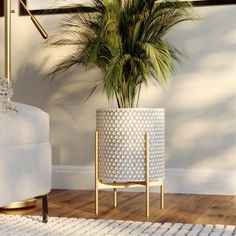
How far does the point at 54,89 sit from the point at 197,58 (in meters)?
0.90

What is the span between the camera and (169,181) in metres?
3.07

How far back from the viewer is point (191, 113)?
308 cm

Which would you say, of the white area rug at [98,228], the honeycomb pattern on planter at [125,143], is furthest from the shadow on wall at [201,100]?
the white area rug at [98,228]

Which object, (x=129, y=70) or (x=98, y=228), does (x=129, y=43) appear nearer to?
(x=129, y=70)

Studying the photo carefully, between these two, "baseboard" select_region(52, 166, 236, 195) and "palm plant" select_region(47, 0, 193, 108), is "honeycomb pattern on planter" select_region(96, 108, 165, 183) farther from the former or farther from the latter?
"baseboard" select_region(52, 166, 236, 195)

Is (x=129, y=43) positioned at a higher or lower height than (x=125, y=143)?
higher

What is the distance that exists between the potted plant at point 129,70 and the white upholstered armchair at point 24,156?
34cm

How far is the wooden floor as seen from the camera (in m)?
2.27

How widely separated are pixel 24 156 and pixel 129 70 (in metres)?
0.71

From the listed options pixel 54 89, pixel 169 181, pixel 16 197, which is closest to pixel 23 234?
pixel 16 197

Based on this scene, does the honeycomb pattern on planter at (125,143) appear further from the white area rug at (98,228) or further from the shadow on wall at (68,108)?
the shadow on wall at (68,108)

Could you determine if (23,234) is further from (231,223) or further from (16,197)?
(231,223)

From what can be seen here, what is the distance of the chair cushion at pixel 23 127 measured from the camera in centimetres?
191

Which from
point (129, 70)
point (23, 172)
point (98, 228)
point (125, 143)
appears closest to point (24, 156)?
point (23, 172)
